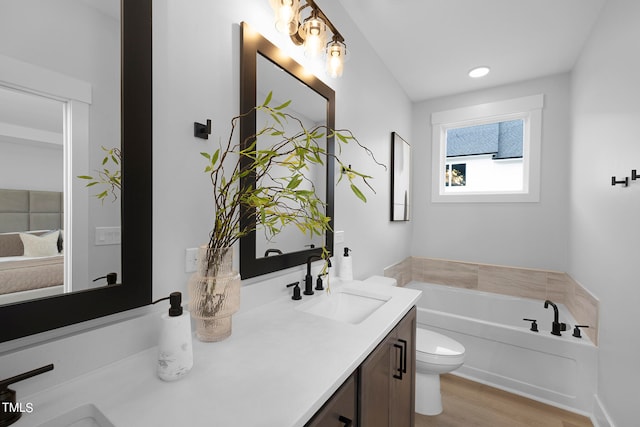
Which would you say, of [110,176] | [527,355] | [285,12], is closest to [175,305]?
[110,176]

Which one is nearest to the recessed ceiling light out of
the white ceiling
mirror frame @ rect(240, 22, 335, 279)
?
the white ceiling

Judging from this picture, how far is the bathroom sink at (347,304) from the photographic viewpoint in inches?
54.7

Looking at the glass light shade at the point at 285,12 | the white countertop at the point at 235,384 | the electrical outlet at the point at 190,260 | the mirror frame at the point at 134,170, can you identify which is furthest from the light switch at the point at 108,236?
the glass light shade at the point at 285,12

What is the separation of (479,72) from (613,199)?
5.39 feet

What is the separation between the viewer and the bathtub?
194 centimetres

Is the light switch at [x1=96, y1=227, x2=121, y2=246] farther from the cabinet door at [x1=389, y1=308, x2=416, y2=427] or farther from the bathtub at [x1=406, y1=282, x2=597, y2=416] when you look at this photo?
the bathtub at [x1=406, y1=282, x2=597, y2=416]

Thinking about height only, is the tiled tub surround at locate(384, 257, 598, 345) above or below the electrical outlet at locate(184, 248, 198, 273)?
below

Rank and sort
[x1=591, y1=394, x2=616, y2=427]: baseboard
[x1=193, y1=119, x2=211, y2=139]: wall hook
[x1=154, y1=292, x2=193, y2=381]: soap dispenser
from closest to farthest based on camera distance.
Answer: [x1=154, y1=292, x2=193, y2=381]: soap dispenser < [x1=193, y1=119, x2=211, y2=139]: wall hook < [x1=591, y1=394, x2=616, y2=427]: baseboard

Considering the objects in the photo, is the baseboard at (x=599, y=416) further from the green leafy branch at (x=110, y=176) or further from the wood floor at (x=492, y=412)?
the green leafy branch at (x=110, y=176)

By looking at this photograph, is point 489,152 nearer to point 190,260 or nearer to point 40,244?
point 190,260

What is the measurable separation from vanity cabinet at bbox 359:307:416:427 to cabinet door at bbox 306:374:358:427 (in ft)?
0.14

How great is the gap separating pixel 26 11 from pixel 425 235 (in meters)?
3.45

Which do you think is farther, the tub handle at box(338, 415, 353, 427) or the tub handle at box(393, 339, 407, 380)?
the tub handle at box(393, 339, 407, 380)

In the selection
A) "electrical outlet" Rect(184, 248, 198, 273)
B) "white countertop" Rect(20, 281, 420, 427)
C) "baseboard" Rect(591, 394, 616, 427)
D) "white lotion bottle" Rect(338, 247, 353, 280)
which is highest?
"electrical outlet" Rect(184, 248, 198, 273)
